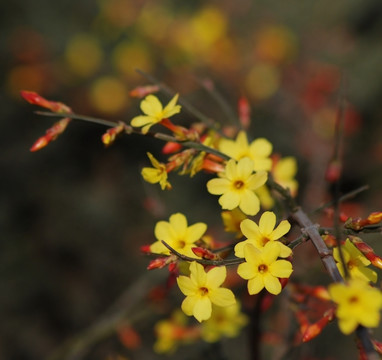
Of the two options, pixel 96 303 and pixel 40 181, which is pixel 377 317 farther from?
pixel 40 181

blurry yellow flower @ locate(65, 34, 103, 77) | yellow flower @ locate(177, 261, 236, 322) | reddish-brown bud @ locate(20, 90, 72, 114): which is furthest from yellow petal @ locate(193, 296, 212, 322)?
blurry yellow flower @ locate(65, 34, 103, 77)

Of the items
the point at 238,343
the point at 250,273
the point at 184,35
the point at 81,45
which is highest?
the point at 250,273

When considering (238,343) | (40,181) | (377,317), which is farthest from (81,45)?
(377,317)

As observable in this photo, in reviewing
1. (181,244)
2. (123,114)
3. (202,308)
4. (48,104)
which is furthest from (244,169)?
(123,114)

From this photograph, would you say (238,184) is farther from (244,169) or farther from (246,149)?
(246,149)

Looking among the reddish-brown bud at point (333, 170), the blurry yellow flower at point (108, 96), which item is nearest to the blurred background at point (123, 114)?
the blurry yellow flower at point (108, 96)

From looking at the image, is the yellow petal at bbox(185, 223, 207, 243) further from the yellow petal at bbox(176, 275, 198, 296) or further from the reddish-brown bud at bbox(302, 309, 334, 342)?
the reddish-brown bud at bbox(302, 309, 334, 342)
